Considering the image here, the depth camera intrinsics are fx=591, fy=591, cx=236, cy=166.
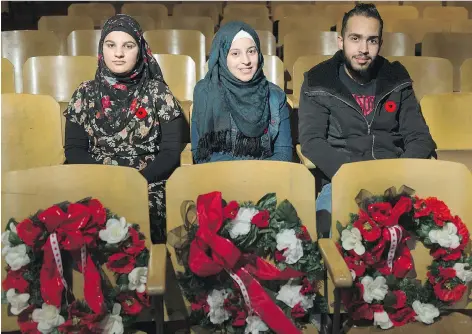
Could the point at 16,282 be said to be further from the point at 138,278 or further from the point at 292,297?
the point at 292,297

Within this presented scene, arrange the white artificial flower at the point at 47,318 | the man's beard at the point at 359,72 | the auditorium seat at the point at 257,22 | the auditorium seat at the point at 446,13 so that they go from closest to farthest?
the white artificial flower at the point at 47,318
the man's beard at the point at 359,72
the auditorium seat at the point at 257,22
the auditorium seat at the point at 446,13

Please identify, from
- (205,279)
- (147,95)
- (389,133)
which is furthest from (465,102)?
(205,279)

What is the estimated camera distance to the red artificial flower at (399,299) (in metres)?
1.54

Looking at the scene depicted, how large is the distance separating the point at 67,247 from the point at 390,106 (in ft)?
4.23

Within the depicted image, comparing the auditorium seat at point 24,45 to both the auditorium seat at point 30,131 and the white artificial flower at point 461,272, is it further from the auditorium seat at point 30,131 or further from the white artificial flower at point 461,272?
the white artificial flower at point 461,272

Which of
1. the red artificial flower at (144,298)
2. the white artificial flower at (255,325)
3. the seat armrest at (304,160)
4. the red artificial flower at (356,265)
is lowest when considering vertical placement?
the white artificial flower at (255,325)

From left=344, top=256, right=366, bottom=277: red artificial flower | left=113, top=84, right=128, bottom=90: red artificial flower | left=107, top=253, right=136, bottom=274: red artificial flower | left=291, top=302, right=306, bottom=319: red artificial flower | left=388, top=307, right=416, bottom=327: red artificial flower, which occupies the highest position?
left=113, top=84, right=128, bottom=90: red artificial flower

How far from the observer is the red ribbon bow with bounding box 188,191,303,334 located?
4.66 ft

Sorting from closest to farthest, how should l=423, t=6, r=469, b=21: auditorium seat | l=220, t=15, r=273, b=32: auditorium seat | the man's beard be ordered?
the man's beard, l=220, t=15, r=273, b=32: auditorium seat, l=423, t=6, r=469, b=21: auditorium seat

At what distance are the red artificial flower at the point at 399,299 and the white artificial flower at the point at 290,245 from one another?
0.28m

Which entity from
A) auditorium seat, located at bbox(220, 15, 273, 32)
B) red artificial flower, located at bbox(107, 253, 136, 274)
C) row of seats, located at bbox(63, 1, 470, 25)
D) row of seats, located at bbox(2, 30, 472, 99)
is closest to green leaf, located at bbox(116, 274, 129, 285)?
red artificial flower, located at bbox(107, 253, 136, 274)

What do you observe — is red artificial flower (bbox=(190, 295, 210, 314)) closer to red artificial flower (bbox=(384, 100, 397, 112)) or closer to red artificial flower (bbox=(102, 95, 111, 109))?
red artificial flower (bbox=(102, 95, 111, 109))

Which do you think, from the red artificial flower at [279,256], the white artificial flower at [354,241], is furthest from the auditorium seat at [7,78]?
the white artificial flower at [354,241]

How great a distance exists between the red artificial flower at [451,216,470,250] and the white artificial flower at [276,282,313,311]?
0.44m
